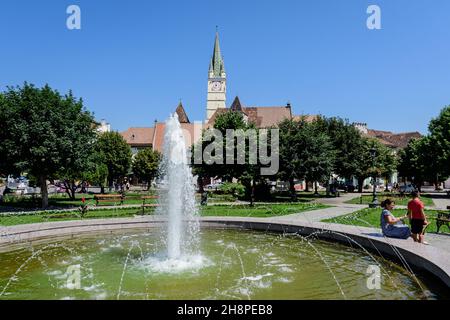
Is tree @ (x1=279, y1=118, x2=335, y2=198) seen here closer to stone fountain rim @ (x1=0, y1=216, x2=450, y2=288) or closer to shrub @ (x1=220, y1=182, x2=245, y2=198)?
shrub @ (x1=220, y1=182, x2=245, y2=198)

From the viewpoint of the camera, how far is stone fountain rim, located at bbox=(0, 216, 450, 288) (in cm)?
914

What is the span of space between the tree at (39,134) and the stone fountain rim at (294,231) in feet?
32.9

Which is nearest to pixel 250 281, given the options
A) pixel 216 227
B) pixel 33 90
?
pixel 216 227

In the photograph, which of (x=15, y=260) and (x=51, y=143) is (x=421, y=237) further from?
(x=51, y=143)

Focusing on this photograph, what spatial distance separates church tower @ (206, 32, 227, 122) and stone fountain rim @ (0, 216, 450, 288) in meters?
91.7

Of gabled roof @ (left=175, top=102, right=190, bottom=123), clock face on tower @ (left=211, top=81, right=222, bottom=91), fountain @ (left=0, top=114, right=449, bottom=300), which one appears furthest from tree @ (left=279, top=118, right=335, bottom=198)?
clock face on tower @ (left=211, top=81, right=222, bottom=91)

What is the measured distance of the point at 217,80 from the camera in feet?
355

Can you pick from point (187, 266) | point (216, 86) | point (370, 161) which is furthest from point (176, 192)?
point (216, 86)

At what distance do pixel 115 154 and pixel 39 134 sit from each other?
3422cm

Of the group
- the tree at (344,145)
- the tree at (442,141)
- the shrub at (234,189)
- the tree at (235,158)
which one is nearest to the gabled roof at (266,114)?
the tree at (344,145)

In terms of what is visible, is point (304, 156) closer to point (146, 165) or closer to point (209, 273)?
point (209, 273)

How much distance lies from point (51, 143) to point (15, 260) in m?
14.7

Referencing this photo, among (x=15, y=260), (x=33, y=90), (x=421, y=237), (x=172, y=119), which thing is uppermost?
(x=33, y=90)
